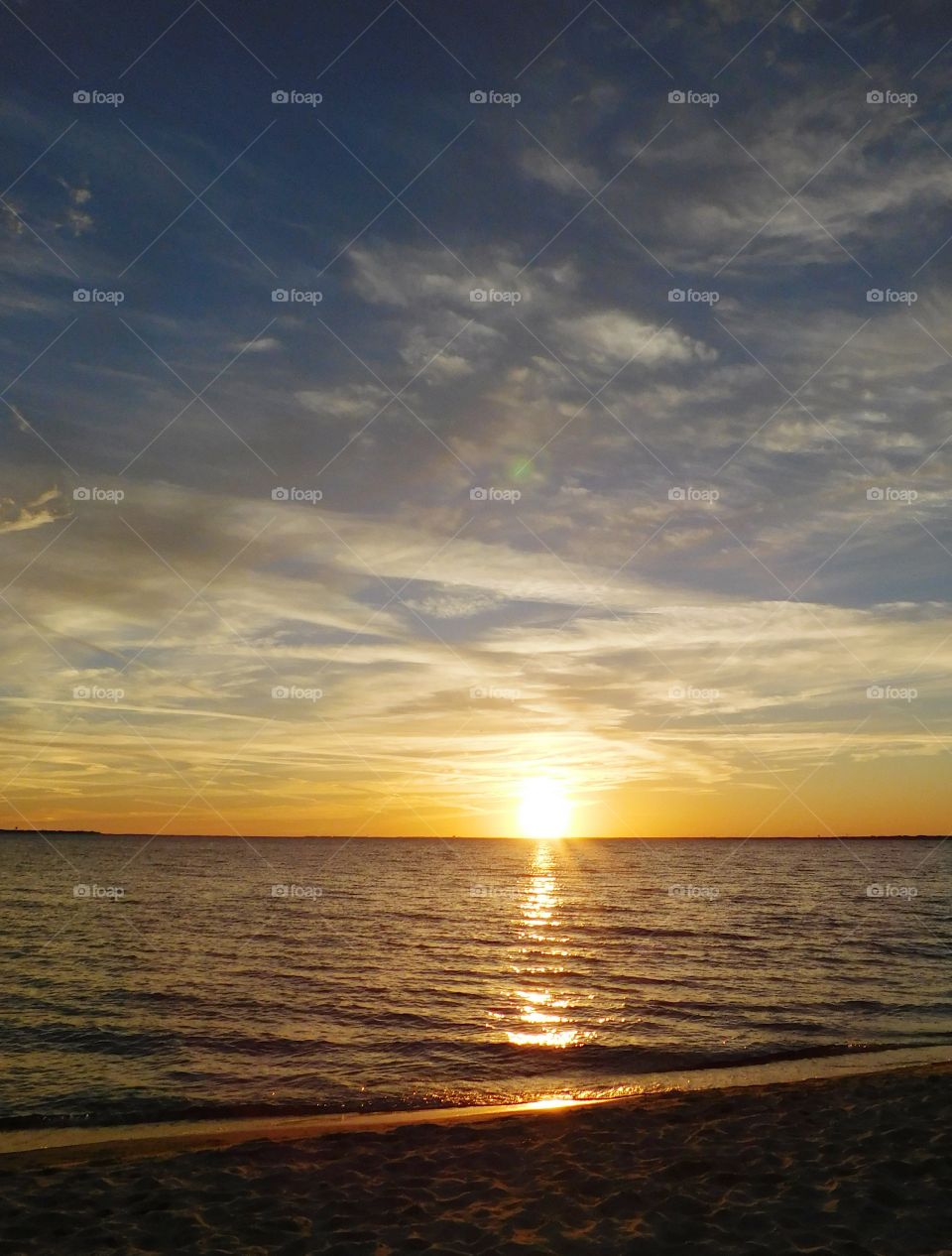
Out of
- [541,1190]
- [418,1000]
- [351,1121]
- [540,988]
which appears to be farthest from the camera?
[540,988]

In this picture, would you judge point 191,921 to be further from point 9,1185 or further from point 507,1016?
point 9,1185

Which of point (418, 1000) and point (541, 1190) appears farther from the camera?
point (418, 1000)

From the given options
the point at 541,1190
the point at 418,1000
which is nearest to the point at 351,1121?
the point at 541,1190

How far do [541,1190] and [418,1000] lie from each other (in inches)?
676

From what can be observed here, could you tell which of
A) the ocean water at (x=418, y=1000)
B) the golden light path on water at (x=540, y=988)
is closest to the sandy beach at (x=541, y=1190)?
the ocean water at (x=418, y=1000)

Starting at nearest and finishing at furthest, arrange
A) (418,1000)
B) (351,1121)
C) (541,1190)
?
(541,1190), (351,1121), (418,1000)

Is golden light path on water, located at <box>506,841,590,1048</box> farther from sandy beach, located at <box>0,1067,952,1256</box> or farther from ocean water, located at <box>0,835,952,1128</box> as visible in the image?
sandy beach, located at <box>0,1067,952,1256</box>

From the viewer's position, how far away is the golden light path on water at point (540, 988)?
21.5 meters

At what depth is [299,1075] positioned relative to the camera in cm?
1784

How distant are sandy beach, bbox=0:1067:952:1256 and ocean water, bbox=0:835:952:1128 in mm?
4416

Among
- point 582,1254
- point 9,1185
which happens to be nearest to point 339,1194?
point 582,1254

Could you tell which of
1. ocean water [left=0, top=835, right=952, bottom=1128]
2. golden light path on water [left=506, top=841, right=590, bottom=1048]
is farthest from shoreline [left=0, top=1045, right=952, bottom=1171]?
golden light path on water [left=506, top=841, right=590, bottom=1048]

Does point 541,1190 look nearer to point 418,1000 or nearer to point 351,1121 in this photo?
point 351,1121

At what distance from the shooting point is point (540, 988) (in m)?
28.4
